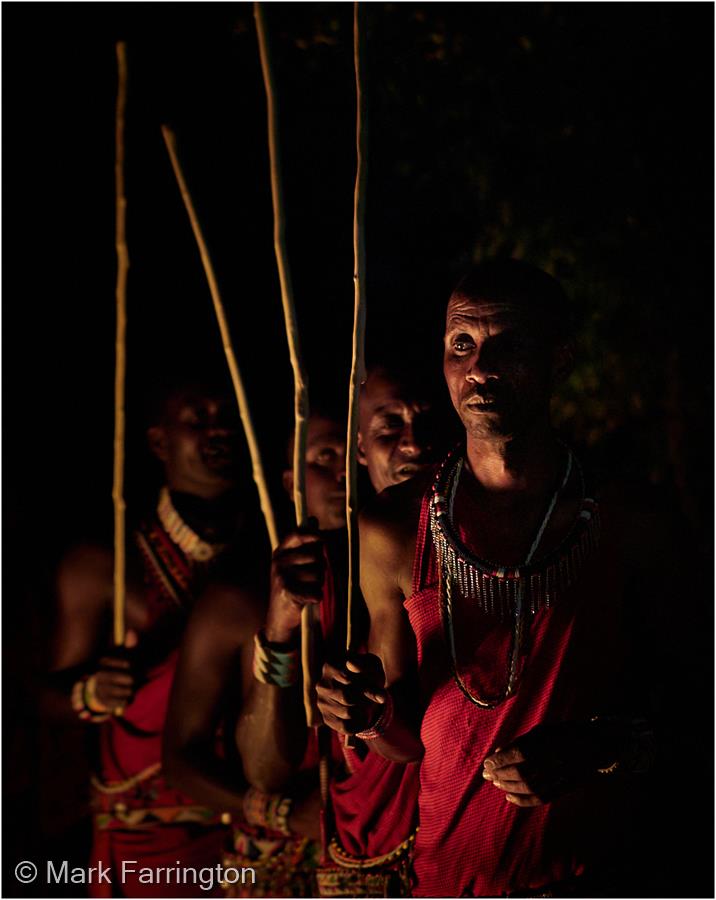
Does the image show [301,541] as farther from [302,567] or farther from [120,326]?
[120,326]

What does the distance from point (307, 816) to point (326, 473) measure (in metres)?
1.17

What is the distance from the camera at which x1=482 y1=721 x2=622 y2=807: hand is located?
2434 mm

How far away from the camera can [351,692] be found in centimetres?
250

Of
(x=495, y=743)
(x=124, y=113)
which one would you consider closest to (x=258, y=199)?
(x=124, y=113)

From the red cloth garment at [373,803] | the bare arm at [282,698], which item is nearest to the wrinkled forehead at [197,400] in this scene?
the bare arm at [282,698]

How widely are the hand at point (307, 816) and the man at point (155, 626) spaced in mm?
564

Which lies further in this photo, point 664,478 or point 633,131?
point 664,478

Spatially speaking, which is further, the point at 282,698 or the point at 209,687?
the point at 209,687

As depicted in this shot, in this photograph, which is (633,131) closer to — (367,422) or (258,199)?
(258,199)

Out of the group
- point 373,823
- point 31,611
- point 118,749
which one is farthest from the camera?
point 31,611

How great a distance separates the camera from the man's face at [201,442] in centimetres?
413

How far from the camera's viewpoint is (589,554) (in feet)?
8.56

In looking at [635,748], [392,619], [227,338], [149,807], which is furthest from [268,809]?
[227,338]

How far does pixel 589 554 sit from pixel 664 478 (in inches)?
129
